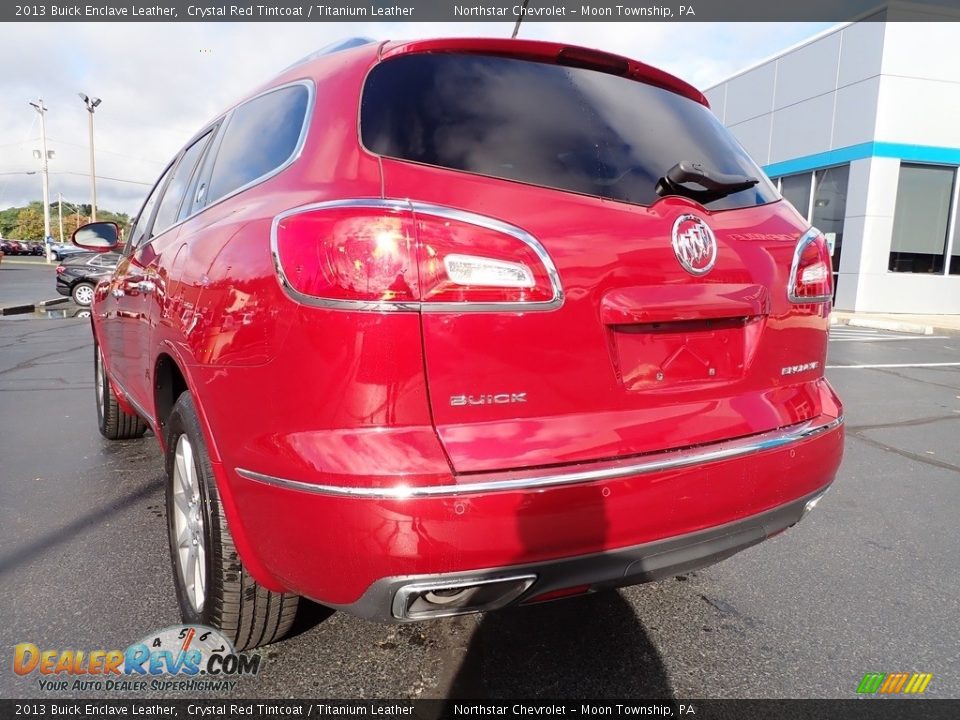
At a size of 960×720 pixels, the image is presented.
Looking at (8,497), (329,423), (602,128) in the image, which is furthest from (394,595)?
(8,497)

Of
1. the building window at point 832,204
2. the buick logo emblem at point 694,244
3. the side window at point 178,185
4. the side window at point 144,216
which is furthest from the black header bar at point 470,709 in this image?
the building window at point 832,204

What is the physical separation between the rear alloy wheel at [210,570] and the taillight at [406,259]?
2.45ft

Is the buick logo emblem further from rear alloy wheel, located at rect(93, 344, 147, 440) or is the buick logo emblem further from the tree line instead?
the tree line

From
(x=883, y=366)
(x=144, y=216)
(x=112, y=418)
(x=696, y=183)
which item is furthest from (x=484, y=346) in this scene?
(x=883, y=366)

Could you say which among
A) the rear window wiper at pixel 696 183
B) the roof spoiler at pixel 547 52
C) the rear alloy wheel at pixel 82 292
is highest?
the roof spoiler at pixel 547 52

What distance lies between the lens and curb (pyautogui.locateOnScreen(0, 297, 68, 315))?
47.0 feet

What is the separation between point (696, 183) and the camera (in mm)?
1888

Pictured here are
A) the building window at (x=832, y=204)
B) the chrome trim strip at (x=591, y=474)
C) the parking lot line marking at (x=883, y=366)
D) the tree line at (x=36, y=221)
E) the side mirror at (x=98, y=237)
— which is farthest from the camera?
the tree line at (x=36, y=221)

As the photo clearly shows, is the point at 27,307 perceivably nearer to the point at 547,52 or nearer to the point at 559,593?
the point at 547,52

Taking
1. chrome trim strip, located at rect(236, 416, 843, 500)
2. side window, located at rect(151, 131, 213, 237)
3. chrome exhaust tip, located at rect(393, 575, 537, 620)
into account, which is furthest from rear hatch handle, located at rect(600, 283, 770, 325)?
side window, located at rect(151, 131, 213, 237)

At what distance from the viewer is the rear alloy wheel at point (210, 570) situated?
1891 mm

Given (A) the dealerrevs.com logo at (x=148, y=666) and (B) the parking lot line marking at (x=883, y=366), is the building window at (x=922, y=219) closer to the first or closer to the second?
(B) the parking lot line marking at (x=883, y=366)

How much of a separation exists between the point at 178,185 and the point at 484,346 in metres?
2.43

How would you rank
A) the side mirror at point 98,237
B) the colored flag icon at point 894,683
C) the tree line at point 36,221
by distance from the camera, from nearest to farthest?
the colored flag icon at point 894,683
the side mirror at point 98,237
the tree line at point 36,221
